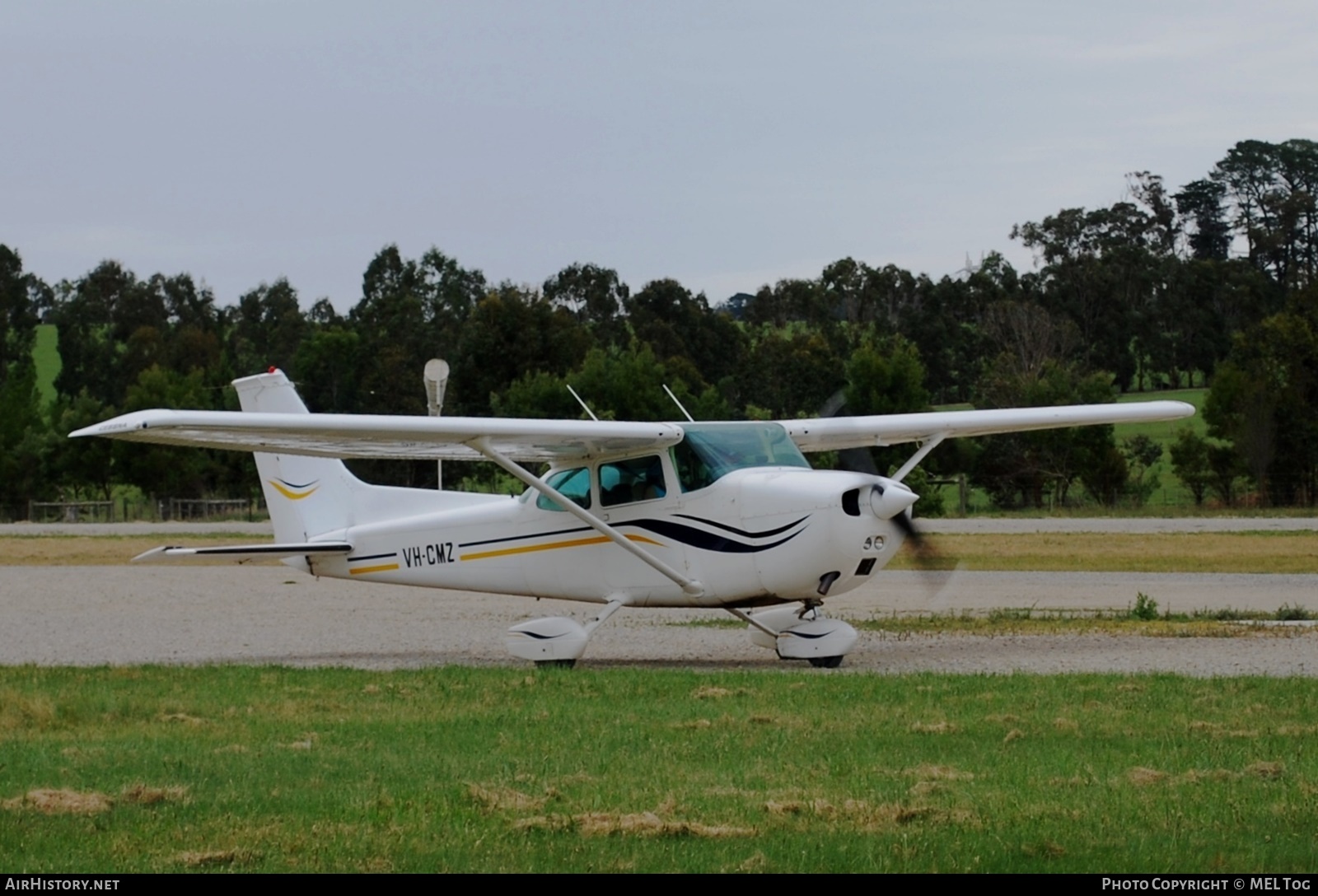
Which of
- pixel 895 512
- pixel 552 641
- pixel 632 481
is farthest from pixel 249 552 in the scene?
pixel 895 512

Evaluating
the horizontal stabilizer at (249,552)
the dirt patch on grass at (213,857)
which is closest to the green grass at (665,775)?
the dirt patch on grass at (213,857)

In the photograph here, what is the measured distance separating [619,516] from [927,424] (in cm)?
391

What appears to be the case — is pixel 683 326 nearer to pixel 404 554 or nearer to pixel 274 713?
pixel 404 554

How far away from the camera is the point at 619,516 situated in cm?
1577

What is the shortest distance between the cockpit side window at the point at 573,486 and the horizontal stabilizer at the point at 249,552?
2944mm

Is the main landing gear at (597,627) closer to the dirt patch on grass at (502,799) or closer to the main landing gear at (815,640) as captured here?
the main landing gear at (815,640)

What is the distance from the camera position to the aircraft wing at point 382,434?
1344cm

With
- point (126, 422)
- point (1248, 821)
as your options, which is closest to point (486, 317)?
point (126, 422)

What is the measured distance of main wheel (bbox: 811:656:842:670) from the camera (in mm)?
15031

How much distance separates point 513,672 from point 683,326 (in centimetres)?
7820

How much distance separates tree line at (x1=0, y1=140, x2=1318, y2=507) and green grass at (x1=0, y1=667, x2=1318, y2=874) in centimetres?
3276

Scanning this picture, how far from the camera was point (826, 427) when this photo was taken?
56.1 feet

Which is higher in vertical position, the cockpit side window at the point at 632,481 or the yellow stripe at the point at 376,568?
the cockpit side window at the point at 632,481

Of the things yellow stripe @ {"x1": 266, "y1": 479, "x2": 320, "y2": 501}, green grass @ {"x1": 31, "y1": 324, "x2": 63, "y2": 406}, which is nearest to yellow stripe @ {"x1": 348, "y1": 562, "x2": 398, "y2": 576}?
yellow stripe @ {"x1": 266, "y1": 479, "x2": 320, "y2": 501}
